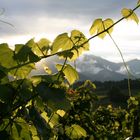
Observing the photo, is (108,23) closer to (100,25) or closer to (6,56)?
(100,25)

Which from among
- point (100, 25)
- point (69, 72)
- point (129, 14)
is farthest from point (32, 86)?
point (129, 14)

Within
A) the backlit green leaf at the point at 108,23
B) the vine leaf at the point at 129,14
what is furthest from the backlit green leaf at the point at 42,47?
the vine leaf at the point at 129,14

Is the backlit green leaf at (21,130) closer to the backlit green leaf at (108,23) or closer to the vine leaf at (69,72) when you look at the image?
the vine leaf at (69,72)

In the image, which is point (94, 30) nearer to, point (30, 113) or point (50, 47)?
point (50, 47)

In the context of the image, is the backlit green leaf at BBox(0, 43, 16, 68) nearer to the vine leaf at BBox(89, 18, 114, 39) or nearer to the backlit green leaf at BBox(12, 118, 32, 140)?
the backlit green leaf at BBox(12, 118, 32, 140)

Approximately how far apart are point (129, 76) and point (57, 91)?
1141 millimetres

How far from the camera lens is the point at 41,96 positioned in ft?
5.89

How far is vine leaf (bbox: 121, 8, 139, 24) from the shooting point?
8.73 feet

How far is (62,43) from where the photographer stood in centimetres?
219

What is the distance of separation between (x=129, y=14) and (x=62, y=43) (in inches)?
28.1

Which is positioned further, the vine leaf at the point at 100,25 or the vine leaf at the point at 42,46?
the vine leaf at the point at 100,25

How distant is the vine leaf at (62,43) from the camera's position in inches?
85.2

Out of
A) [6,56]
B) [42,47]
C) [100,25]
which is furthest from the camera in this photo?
[100,25]

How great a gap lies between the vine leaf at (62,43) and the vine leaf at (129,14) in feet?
1.99
